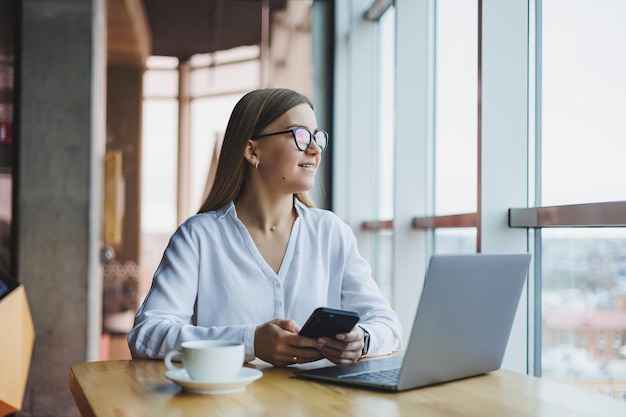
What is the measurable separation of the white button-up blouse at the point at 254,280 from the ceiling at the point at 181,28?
10.6 feet

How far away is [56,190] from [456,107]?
2.29 meters

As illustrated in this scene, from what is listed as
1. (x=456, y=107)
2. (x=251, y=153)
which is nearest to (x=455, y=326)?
(x=251, y=153)

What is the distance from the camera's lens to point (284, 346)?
143 centimetres

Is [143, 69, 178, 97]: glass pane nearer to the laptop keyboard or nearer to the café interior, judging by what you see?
the café interior

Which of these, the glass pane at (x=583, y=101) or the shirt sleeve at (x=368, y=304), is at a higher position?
the glass pane at (x=583, y=101)

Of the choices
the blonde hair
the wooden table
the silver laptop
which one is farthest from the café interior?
the blonde hair

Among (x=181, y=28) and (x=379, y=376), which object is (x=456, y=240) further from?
(x=181, y=28)

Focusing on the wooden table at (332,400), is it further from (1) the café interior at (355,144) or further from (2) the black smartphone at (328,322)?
(1) the café interior at (355,144)

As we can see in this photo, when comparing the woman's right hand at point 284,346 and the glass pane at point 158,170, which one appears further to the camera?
the glass pane at point 158,170

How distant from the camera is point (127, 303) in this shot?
186 inches

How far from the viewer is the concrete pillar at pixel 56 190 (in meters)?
4.07

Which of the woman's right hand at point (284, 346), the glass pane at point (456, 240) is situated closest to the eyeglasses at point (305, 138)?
the woman's right hand at point (284, 346)

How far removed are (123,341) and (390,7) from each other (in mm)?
2612

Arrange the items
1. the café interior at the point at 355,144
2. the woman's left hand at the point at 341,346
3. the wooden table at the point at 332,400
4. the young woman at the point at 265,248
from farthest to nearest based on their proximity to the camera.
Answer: the café interior at the point at 355,144, the young woman at the point at 265,248, the woman's left hand at the point at 341,346, the wooden table at the point at 332,400
